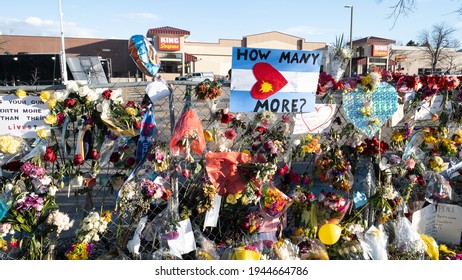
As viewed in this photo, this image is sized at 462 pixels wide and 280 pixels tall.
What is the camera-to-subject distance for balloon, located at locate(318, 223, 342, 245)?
10.8ft

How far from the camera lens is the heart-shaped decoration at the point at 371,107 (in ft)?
11.2

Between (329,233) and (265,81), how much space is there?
1.45 m

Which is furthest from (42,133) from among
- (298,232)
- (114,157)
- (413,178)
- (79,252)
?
(413,178)

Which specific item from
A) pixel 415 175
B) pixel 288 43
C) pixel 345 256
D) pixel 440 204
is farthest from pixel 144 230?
pixel 288 43

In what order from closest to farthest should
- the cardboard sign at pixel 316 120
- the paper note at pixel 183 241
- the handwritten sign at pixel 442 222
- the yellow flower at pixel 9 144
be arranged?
the yellow flower at pixel 9 144
the paper note at pixel 183 241
the cardboard sign at pixel 316 120
the handwritten sign at pixel 442 222

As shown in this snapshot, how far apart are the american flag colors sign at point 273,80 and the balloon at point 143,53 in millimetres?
659

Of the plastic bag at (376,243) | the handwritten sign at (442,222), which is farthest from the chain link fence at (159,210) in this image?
the handwritten sign at (442,222)

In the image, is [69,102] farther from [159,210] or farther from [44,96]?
[159,210]

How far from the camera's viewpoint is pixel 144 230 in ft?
10.7

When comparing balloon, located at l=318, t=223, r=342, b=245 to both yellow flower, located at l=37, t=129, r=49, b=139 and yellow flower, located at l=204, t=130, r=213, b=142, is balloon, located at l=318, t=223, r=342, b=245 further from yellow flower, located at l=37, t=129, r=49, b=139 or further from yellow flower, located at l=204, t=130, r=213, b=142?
yellow flower, located at l=37, t=129, r=49, b=139

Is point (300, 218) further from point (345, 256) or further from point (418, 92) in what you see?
point (418, 92)

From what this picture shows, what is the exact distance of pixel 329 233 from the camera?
3.28 metres

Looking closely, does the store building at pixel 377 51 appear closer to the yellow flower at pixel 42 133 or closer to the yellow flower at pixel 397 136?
the yellow flower at pixel 397 136

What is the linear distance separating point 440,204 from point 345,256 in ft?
4.29
